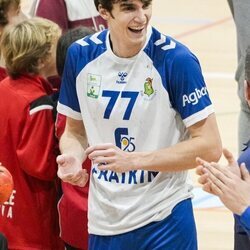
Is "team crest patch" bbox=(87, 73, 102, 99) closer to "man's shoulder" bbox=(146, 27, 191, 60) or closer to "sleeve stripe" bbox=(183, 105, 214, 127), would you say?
"man's shoulder" bbox=(146, 27, 191, 60)

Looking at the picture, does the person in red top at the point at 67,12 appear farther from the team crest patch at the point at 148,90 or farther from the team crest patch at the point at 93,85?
the team crest patch at the point at 148,90

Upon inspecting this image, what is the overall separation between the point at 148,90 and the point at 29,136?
97 cm

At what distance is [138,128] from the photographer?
3.84 meters

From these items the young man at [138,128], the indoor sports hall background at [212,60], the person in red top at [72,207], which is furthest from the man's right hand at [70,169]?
the indoor sports hall background at [212,60]

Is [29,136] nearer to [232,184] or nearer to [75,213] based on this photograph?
[75,213]

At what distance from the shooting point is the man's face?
3754 millimetres

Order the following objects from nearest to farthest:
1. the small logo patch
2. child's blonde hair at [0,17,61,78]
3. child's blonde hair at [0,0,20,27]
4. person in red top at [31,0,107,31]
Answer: the small logo patch → child's blonde hair at [0,17,61,78] → child's blonde hair at [0,0,20,27] → person in red top at [31,0,107,31]

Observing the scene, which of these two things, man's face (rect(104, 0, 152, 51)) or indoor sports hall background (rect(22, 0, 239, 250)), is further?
indoor sports hall background (rect(22, 0, 239, 250))

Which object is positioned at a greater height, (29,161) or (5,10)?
(5,10)

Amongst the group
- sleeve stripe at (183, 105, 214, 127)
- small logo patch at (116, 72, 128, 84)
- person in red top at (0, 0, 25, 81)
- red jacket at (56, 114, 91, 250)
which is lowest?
red jacket at (56, 114, 91, 250)

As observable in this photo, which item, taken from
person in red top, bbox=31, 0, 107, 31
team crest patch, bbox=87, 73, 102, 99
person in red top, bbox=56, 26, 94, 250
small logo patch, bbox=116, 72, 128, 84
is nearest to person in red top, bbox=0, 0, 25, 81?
person in red top, bbox=31, 0, 107, 31

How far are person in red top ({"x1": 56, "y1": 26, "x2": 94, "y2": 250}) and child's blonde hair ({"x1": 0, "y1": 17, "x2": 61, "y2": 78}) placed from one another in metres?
0.12

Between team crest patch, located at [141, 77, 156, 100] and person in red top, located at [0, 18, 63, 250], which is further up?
team crest patch, located at [141, 77, 156, 100]

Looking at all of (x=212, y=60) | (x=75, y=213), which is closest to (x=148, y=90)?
(x=75, y=213)
